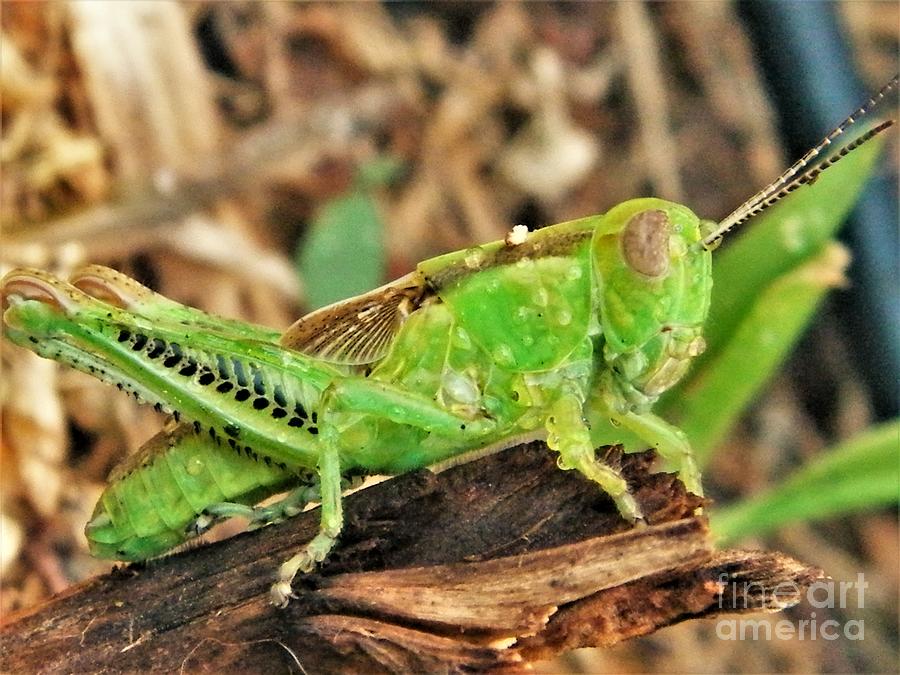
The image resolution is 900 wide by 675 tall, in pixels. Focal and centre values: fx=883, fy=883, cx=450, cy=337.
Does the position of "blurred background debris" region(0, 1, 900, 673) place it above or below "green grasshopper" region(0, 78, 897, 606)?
above

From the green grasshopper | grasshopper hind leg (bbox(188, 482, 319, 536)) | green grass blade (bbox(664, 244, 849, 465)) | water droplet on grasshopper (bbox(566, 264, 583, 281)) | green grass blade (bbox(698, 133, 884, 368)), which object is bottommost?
grasshopper hind leg (bbox(188, 482, 319, 536))

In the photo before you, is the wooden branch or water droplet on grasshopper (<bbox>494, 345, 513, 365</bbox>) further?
water droplet on grasshopper (<bbox>494, 345, 513, 365</bbox>)

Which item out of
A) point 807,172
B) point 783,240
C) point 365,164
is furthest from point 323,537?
point 365,164

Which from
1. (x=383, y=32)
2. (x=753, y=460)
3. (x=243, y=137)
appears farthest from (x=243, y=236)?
(x=753, y=460)

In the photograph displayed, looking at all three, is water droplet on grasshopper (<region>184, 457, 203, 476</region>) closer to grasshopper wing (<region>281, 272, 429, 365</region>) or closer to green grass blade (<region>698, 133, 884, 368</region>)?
grasshopper wing (<region>281, 272, 429, 365</region>)

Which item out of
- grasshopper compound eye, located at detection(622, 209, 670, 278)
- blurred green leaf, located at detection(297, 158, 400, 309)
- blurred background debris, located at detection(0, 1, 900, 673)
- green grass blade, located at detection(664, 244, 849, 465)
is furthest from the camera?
blurred green leaf, located at detection(297, 158, 400, 309)

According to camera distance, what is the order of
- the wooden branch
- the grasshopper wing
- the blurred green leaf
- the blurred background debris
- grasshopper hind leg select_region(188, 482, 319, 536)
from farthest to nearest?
the blurred green leaf, the blurred background debris, the grasshopper wing, grasshopper hind leg select_region(188, 482, 319, 536), the wooden branch

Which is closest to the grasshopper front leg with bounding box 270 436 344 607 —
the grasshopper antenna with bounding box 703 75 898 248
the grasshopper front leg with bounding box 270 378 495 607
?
the grasshopper front leg with bounding box 270 378 495 607
